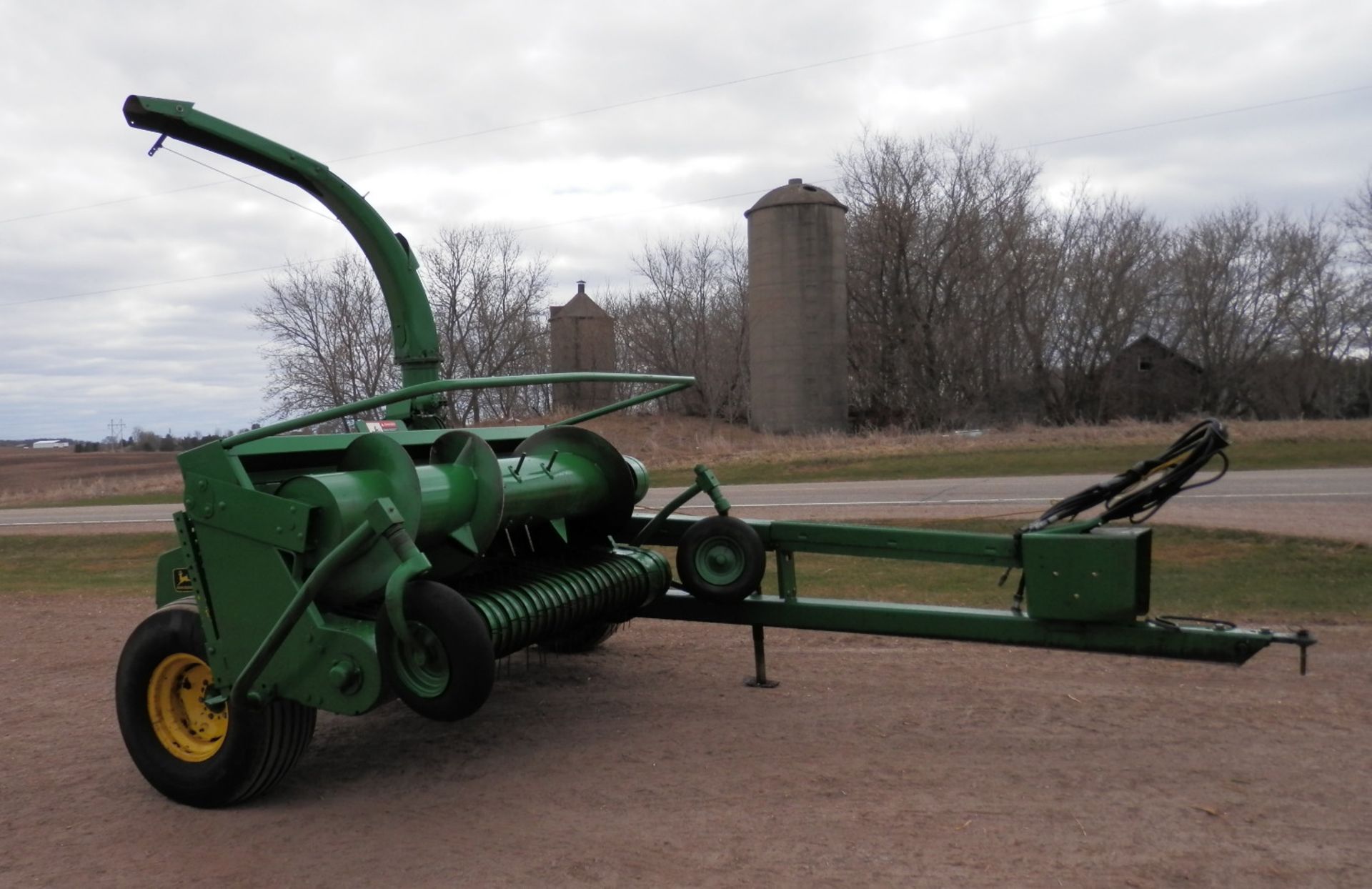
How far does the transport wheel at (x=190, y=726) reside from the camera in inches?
169

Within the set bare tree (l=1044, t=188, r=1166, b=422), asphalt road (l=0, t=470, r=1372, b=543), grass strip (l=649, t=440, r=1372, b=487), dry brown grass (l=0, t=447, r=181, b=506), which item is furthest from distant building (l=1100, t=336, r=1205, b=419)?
dry brown grass (l=0, t=447, r=181, b=506)

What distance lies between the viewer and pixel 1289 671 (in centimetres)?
580

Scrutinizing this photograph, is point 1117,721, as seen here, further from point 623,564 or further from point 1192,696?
point 623,564

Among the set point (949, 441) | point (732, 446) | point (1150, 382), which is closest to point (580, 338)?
point (732, 446)

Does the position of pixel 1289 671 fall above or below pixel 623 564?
below

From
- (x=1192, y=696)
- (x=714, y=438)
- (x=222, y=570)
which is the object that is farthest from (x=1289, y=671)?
(x=714, y=438)

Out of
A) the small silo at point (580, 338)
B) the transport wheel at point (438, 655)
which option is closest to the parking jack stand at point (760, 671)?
the transport wheel at point (438, 655)

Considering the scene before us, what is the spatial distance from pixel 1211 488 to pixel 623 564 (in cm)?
1190

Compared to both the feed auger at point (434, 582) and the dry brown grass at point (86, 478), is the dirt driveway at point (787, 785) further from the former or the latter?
the dry brown grass at point (86, 478)

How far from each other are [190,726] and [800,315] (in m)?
27.5

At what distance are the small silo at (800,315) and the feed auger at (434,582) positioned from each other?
1024 inches

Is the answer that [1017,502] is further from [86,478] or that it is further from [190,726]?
[86,478]

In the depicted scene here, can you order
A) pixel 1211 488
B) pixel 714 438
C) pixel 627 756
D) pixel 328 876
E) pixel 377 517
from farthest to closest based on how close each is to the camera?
pixel 714 438, pixel 1211 488, pixel 627 756, pixel 377 517, pixel 328 876

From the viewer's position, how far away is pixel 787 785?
4.35 meters
